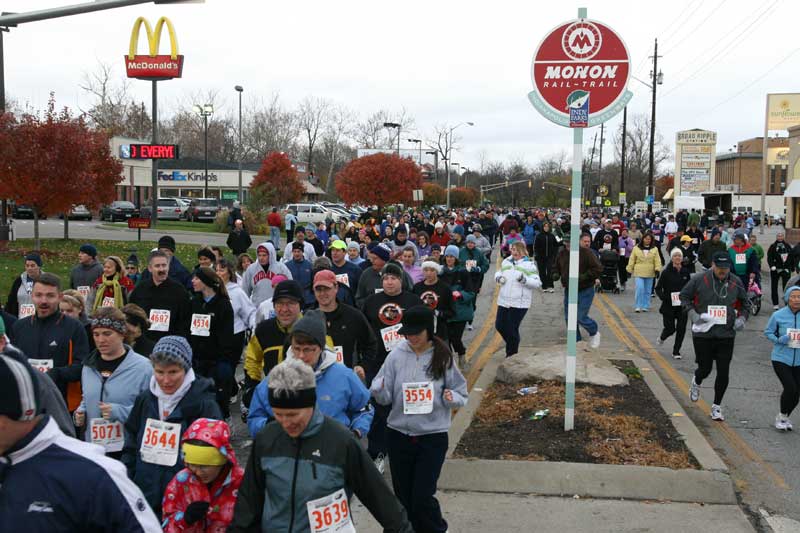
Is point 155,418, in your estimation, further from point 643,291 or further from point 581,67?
point 643,291

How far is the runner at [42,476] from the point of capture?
2367mm

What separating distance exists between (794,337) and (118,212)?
4742cm

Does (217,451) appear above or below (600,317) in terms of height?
above

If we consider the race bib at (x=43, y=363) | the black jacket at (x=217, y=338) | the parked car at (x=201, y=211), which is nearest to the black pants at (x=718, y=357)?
the black jacket at (x=217, y=338)

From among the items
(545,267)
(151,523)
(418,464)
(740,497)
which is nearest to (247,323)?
(418,464)

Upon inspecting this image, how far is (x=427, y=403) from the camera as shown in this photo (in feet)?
17.3

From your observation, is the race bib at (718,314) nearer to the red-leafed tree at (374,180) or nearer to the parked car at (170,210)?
the red-leafed tree at (374,180)

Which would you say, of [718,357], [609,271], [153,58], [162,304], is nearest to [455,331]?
[718,357]

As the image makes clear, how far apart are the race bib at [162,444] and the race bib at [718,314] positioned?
6486mm

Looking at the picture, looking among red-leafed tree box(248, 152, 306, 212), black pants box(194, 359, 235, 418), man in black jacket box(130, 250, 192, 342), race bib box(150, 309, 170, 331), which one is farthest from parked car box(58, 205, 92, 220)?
black pants box(194, 359, 235, 418)

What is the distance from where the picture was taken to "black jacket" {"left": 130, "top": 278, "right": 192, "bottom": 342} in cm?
802

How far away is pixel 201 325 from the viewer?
782 cm

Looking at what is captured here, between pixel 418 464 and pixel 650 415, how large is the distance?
4.15 meters

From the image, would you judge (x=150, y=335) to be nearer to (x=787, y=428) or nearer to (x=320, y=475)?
(x=320, y=475)
